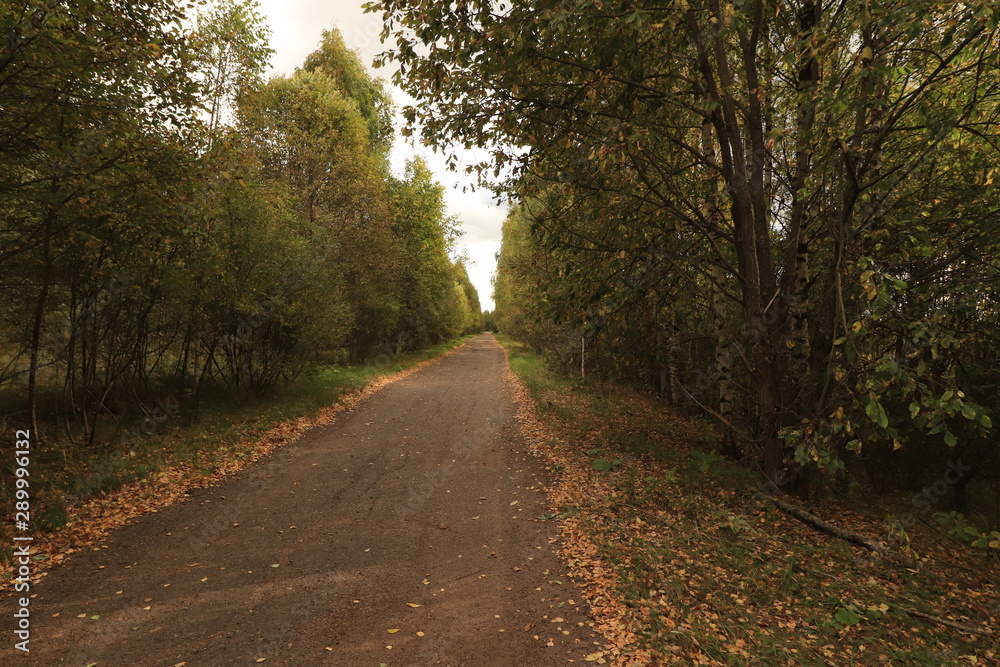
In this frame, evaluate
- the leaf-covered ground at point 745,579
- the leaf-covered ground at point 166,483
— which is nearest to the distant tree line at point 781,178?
the leaf-covered ground at point 745,579

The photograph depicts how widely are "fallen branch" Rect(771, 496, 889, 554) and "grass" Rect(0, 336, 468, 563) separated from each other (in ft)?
33.7

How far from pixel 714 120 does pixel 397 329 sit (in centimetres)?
2885

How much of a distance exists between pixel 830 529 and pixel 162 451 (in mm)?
12008

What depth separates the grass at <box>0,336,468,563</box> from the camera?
278 inches

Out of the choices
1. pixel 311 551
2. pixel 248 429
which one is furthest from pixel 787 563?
pixel 248 429

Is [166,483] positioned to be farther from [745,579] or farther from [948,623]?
[948,623]

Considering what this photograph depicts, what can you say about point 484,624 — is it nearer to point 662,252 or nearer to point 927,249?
point 662,252

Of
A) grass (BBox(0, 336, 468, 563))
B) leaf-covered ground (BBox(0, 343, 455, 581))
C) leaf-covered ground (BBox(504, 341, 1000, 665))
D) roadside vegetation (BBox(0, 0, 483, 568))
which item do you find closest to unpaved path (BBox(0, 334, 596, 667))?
leaf-covered ground (BBox(0, 343, 455, 581))

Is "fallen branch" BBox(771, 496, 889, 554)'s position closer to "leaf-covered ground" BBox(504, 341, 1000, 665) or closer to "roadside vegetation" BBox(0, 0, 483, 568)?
"leaf-covered ground" BBox(504, 341, 1000, 665)


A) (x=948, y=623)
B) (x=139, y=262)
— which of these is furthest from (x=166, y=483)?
(x=948, y=623)

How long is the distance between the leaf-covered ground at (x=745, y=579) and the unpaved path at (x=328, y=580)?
593mm

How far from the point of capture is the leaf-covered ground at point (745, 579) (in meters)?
4.63

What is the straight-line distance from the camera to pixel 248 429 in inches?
456

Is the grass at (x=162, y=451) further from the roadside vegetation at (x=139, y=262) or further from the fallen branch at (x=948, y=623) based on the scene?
the fallen branch at (x=948, y=623)
